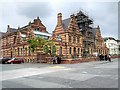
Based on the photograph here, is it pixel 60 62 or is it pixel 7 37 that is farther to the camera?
pixel 7 37

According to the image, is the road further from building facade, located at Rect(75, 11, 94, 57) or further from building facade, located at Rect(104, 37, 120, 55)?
building facade, located at Rect(104, 37, 120, 55)

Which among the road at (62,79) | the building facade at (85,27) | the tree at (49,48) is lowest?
the road at (62,79)

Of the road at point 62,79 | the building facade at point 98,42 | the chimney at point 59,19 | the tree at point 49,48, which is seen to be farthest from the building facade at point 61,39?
the road at point 62,79

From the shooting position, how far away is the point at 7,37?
185ft

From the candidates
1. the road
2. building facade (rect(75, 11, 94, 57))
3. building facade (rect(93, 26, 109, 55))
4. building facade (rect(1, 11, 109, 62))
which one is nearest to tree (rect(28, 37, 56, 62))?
building facade (rect(1, 11, 109, 62))

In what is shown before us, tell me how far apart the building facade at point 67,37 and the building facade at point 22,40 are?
620 cm

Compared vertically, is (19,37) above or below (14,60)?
above

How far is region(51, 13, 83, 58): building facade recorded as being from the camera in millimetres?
44000

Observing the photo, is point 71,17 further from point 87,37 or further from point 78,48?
point 87,37

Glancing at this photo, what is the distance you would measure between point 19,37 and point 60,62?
61.9 feet

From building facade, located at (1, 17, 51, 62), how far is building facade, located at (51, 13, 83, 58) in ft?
20.3

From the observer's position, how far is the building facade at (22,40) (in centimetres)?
4560

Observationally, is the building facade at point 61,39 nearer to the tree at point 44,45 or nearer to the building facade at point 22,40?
the building facade at point 22,40

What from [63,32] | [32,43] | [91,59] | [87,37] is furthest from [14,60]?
[87,37]
